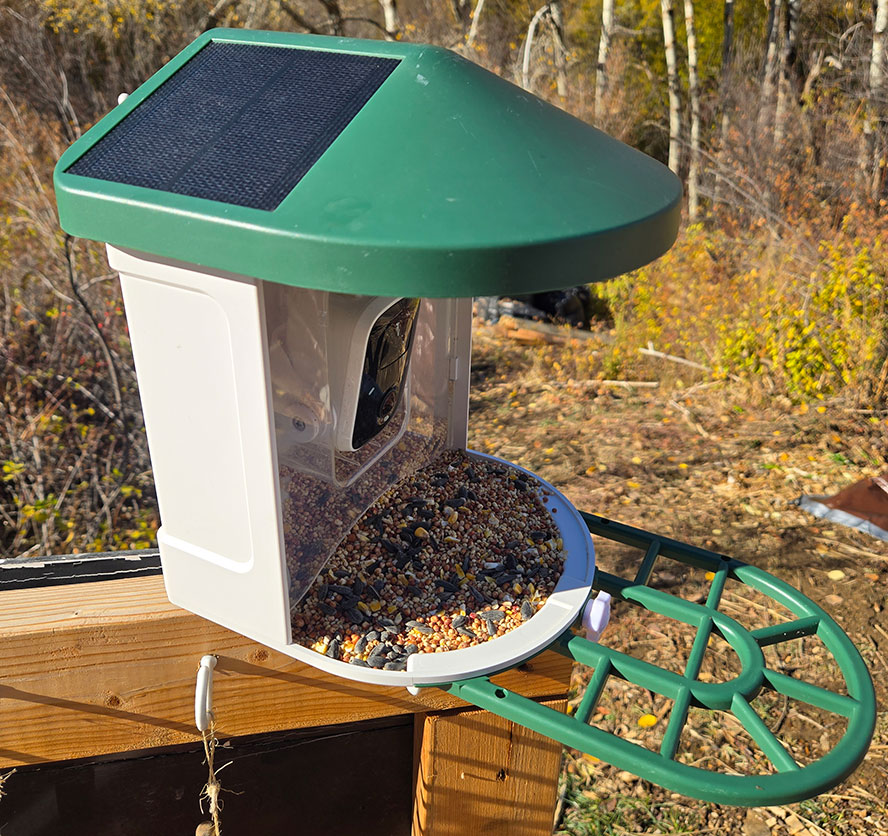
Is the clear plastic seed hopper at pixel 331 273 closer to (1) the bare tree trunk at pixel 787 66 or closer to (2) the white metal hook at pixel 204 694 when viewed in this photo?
(2) the white metal hook at pixel 204 694

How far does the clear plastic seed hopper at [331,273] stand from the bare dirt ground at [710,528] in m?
1.78

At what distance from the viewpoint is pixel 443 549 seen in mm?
1736

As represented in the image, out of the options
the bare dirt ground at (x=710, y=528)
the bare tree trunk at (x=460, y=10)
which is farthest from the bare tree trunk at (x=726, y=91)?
the bare tree trunk at (x=460, y=10)

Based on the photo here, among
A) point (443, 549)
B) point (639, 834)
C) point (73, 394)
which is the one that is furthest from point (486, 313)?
point (443, 549)

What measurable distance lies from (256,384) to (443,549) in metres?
0.68

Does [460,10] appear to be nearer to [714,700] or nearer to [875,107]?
[875,107]

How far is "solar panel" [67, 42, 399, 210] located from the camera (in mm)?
1071

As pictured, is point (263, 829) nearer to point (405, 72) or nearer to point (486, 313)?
point (405, 72)

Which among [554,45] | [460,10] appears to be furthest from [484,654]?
[460,10]

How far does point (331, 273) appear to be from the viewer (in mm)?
975

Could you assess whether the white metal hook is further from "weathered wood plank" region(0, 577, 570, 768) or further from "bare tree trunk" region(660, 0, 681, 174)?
"bare tree trunk" region(660, 0, 681, 174)

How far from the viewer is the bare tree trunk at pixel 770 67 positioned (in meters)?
9.39

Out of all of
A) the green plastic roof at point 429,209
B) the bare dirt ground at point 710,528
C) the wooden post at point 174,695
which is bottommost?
the bare dirt ground at point 710,528

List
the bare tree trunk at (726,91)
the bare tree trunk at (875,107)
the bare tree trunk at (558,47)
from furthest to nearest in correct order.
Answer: the bare tree trunk at (558,47), the bare tree trunk at (726,91), the bare tree trunk at (875,107)
